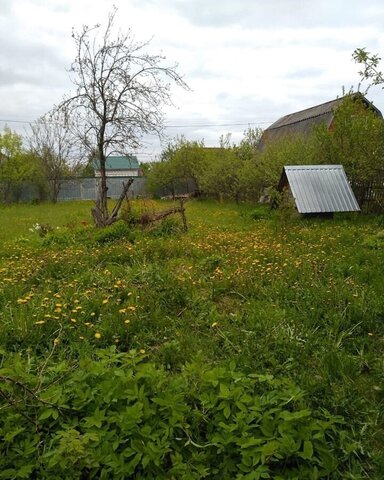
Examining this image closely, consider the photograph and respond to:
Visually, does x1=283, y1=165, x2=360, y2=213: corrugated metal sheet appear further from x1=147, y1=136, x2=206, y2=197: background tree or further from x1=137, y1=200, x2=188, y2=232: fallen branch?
x1=147, y1=136, x2=206, y2=197: background tree

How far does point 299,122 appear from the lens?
1006 inches

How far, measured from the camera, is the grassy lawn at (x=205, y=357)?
1.87 meters

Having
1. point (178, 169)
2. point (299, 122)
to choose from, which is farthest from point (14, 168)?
point (299, 122)

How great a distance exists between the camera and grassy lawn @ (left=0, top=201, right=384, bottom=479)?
187cm

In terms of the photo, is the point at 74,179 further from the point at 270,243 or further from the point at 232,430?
the point at 232,430

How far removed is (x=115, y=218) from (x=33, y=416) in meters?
7.41

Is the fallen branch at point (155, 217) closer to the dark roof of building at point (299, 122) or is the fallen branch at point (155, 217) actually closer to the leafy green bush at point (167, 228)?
the leafy green bush at point (167, 228)

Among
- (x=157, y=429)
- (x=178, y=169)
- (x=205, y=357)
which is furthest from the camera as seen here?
(x=178, y=169)

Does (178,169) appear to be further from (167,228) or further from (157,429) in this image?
(157,429)

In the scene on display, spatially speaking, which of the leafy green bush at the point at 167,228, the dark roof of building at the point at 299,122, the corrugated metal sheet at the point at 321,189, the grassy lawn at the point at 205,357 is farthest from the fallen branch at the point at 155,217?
the dark roof of building at the point at 299,122

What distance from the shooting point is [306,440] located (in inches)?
73.7

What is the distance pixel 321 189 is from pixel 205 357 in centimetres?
848

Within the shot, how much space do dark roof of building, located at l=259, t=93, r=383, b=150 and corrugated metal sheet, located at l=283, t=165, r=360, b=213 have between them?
10518mm

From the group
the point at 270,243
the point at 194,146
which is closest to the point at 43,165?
the point at 194,146
